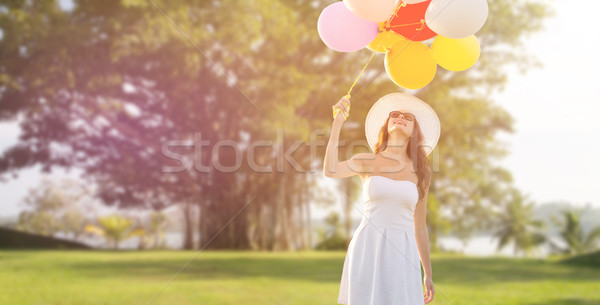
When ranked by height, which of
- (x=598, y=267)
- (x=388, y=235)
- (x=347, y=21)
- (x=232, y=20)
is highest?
(x=232, y=20)

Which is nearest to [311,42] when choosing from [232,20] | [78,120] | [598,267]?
[232,20]

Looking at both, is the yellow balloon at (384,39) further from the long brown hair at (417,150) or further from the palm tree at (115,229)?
the palm tree at (115,229)

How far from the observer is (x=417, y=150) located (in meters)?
2.56

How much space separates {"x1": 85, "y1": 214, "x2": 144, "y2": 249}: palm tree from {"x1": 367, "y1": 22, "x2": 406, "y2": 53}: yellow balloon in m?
12.1

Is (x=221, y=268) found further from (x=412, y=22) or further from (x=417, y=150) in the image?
(x=417, y=150)

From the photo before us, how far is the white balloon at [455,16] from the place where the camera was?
277cm

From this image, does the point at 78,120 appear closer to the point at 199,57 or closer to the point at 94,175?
the point at 94,175

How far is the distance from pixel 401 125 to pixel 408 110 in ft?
0.60

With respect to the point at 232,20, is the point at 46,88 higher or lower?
lower

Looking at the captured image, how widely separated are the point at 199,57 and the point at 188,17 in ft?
3.11

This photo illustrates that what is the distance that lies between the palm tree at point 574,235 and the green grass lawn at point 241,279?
10.8 m

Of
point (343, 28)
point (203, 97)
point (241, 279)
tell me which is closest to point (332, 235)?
point (203, 97)

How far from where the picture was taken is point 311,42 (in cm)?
1320

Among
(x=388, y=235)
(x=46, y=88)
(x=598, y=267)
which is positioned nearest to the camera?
(x=388, y=235)
